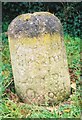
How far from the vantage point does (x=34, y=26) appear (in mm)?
4414

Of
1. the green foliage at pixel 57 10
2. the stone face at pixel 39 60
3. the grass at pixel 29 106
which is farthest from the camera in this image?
the green foliage at pixel 57 10

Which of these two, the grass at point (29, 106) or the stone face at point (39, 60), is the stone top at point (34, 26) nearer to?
the stone face at point (39, 60)

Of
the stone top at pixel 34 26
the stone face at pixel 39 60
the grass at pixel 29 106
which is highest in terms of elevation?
the stone top at pixel 34 26

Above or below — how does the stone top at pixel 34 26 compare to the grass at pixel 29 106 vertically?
above

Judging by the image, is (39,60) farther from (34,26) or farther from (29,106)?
(29,106)

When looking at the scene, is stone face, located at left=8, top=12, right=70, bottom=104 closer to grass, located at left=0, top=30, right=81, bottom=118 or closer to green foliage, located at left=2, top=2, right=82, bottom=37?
grass, located at left=0, top=30, right=81, bottom=118

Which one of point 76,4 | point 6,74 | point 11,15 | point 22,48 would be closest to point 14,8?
point 11,15

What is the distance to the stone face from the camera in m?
4.34

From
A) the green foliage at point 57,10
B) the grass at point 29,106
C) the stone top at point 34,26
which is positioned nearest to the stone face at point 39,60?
the stone top at point 34,26

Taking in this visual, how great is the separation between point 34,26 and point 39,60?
1.43ft

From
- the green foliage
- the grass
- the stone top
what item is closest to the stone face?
the stone top

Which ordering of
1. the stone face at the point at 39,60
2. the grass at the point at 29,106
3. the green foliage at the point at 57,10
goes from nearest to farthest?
1. the grass at the point at 29,106
2. the stone face at the point at 39,60
3. the green foliage at the point at 57,10

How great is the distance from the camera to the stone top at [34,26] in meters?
4.37

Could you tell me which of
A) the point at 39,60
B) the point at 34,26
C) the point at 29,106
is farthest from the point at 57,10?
the point at 29,106
